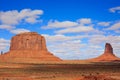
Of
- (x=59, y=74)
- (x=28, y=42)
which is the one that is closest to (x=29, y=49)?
(x=28, y=42)

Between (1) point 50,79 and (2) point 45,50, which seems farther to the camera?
(2) point 45,50

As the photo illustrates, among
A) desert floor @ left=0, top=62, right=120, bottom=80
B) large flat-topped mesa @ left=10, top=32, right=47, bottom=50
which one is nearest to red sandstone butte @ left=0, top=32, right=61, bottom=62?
large flat-topped mesa @ left=10, top=32, right=47, bottom=50

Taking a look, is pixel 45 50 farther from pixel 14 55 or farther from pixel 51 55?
pixel 14 55

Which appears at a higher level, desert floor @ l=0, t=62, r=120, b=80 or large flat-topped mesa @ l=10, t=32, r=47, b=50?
large flat-topped mesa @ l=10, t=32, r=47, b=50

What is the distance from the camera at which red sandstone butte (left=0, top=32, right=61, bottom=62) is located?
172913 millimetres

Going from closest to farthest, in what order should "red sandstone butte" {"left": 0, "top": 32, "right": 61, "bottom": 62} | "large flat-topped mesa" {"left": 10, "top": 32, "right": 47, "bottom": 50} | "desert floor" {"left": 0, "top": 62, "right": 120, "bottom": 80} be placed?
"desert floor" {"left": 0, "top": 62, "right": 120, "bottom": 80}, "red sandstone butte" {"left": 0, "top": 32, "right": 61, "bottom": 62}, "large flat-topped mesa" {"left": 10, "top": 32, "right": 47, "bottom": 50}

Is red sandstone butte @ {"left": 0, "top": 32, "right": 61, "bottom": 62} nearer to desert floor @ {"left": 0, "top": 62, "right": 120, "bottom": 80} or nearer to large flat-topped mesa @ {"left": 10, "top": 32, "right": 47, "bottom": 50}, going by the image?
large flat-topped mesa @ {"left": 10, "top": 32, "right": 47, "bottom": 50}

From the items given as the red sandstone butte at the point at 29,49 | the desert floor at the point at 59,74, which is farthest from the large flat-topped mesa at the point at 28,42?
the desert floor at the point at 59,74

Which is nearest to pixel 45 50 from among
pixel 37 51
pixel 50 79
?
pixel 37 51

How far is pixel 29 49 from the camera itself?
7146 inches

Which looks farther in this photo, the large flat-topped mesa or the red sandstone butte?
the large flat-topped mesa

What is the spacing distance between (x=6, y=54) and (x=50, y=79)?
14898 cm

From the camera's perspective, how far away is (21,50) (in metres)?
181

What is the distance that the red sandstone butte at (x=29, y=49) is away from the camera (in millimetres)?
172913
